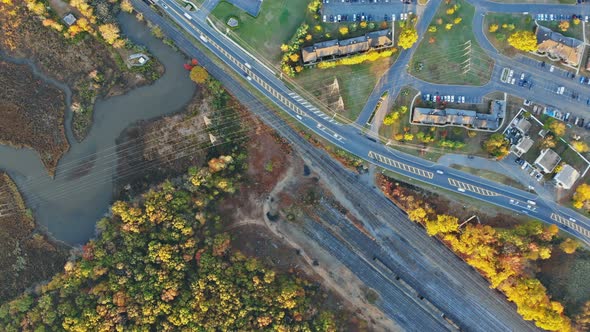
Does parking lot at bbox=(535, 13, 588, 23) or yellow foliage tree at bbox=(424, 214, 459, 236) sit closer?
yellow foliage tree at bbox=(424, 214, 459, 236)

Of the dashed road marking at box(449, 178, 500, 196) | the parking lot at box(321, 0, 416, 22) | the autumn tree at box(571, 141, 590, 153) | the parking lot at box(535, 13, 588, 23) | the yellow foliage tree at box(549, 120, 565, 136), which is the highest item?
the parking lot at box(535, 13, 588, 23)

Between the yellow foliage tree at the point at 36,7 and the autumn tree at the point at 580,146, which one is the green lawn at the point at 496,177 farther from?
the yellow foliage tree at the point at 36,7

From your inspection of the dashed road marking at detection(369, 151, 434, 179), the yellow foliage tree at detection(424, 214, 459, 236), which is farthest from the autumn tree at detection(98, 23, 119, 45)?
the yellow foliage tree at detection(424, 214, 459, 236)

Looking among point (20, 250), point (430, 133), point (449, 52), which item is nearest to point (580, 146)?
point (430, 133)

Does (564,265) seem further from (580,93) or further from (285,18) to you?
(285,18)

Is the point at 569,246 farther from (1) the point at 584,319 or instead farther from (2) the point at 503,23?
(2) the point at 503,23

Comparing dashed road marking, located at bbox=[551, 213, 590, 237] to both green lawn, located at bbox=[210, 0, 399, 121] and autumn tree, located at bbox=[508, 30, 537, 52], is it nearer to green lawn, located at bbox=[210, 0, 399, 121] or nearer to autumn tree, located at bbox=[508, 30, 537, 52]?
autumn tree, located at bbox=[508, 30, 537, 52]

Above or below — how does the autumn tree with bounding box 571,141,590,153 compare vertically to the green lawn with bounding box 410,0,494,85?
below
